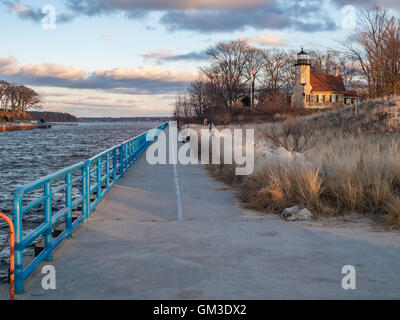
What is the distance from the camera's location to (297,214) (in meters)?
8.46

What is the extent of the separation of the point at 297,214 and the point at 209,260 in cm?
316

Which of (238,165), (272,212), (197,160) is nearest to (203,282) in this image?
(272,212)

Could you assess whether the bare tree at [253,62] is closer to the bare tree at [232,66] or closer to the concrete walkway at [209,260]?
the bare tree at [232,66]

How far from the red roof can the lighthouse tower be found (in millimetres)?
2057

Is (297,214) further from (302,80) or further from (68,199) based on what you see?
(302,80)

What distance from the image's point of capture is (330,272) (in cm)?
534

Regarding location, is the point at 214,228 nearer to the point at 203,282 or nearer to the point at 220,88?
the point at 203,282

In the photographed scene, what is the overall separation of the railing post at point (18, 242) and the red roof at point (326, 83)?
75222mm

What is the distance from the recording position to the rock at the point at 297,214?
8.41m

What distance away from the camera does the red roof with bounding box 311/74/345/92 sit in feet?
249

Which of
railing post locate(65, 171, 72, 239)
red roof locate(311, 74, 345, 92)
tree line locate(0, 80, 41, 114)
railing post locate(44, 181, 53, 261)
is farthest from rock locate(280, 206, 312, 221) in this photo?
tree line locate(0, 80, 41, 114)

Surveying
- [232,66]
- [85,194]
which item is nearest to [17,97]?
[232,66]

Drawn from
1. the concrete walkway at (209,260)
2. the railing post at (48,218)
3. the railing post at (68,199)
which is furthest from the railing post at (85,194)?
the railing post at (48,218)
